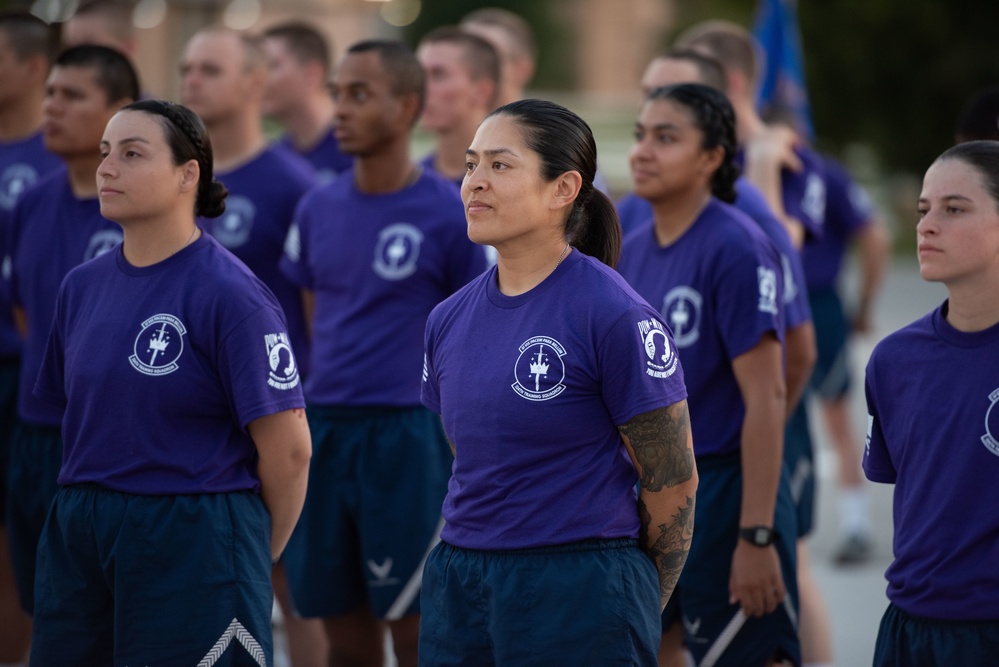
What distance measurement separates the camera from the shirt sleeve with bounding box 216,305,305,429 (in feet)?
13.0

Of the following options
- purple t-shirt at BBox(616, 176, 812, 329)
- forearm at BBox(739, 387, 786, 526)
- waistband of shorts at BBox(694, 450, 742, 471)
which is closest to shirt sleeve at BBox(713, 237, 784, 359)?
forearm at BBox(739, 387, 786, 526)

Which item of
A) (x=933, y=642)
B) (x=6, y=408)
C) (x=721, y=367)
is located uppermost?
(x=721, y=367)

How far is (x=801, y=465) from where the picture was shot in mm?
5977

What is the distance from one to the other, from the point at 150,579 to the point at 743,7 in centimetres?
2815

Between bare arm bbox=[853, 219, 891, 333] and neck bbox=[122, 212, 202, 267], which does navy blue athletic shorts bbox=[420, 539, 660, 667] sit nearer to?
neck bbox=[122, 212, 202, 267]

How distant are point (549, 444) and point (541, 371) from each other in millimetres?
183

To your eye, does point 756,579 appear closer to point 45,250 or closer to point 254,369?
point 254,369

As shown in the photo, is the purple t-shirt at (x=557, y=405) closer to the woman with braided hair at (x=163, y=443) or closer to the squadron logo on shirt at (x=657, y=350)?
the squadron logo on shirt at (x=657, y=350)

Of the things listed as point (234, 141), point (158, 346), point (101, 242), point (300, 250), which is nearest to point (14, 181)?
point (234, 141)

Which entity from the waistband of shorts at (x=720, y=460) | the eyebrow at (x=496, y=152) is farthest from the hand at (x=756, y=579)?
the eyebrow at (x=496, y=152)

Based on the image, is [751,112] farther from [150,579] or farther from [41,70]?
[150,579]

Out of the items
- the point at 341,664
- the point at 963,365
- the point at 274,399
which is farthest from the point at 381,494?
the point at 963,365

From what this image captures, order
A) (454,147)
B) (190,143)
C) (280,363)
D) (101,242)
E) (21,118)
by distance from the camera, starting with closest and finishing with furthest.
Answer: (280,363)
(190,143)
(101,242)
(21,118)
(454,147)

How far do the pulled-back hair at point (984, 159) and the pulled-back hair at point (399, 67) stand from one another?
255 cm
